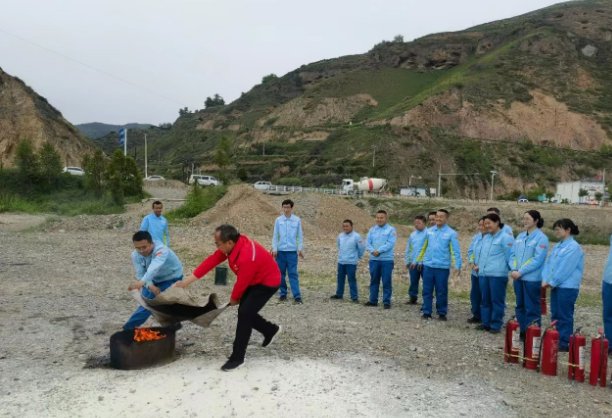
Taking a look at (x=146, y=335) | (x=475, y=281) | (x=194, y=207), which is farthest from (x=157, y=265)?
(x=194, y=207)

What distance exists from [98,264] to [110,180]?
22891mm

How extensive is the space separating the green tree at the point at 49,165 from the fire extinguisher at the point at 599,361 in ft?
149

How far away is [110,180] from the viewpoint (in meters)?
36.5

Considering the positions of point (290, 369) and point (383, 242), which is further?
point (383, 242)

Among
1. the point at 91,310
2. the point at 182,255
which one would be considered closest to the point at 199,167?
the point at 182,255

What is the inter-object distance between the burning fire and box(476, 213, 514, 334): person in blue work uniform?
5.01 m

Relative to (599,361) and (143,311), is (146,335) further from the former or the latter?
(599,361)

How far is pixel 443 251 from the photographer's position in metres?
8.88

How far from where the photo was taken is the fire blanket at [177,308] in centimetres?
602

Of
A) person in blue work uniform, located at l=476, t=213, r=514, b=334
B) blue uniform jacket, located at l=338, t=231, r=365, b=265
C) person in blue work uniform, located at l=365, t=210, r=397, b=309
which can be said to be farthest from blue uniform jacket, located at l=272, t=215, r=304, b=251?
person in blue work uniform, located at l=476, t=213, r=514, b=334

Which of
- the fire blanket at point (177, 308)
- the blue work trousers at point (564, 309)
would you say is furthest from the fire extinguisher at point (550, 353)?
the fire blanket at point (177, 308)

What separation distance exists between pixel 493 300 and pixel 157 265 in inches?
201

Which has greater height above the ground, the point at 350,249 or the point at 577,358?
the point at 350,249

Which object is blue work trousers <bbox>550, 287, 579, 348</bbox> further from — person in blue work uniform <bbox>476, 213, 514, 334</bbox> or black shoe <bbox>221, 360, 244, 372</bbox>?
black shoe <bbox>221, 360, 244, 372</bbox>
